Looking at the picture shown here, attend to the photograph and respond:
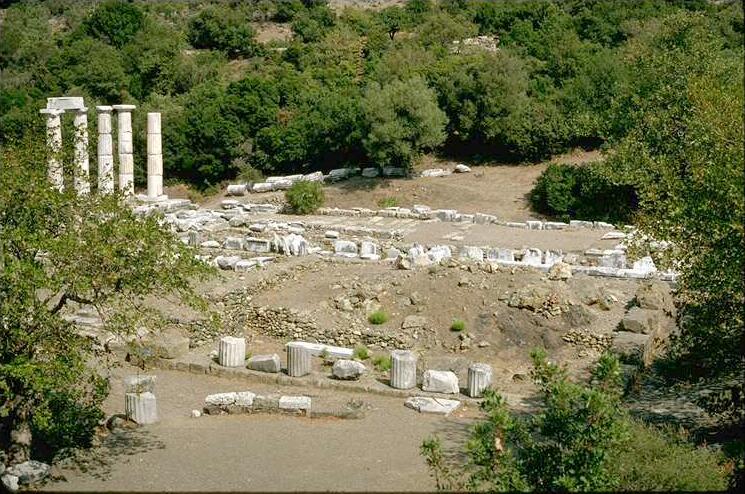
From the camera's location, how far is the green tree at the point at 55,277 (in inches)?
473

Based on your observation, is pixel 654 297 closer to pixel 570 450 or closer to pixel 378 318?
pixel 378 318

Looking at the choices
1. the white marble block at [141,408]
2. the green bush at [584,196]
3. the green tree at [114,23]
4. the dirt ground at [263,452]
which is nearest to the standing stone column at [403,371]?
the dirt ground at [263,452]

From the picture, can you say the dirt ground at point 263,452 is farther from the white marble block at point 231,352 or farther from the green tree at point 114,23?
the green tree at point 114,23

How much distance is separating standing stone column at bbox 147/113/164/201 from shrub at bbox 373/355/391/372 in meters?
18.4

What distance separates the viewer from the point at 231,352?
17.6 m

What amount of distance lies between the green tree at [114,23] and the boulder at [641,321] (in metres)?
44.6

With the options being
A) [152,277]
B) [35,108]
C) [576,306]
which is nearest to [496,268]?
[576,306]

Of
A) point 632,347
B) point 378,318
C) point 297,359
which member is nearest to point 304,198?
point 378,318

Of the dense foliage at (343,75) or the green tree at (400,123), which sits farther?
the dense foliage at (343,75)

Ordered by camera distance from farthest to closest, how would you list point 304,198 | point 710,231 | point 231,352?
point 304,198 → point 231,352 → point 710,231

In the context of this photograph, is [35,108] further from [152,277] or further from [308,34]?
[152,277]

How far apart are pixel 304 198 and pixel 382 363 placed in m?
16.1

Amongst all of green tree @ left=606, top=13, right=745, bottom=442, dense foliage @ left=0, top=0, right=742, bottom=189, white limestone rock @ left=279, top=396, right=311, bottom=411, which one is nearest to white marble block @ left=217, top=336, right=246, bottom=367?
white limestone rock @ left=279, top=396, right=311, bottom=411

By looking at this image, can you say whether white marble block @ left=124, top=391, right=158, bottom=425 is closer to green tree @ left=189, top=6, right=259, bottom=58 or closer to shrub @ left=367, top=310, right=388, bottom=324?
shrub @ left=367, top=310, right=388, bottom=324
